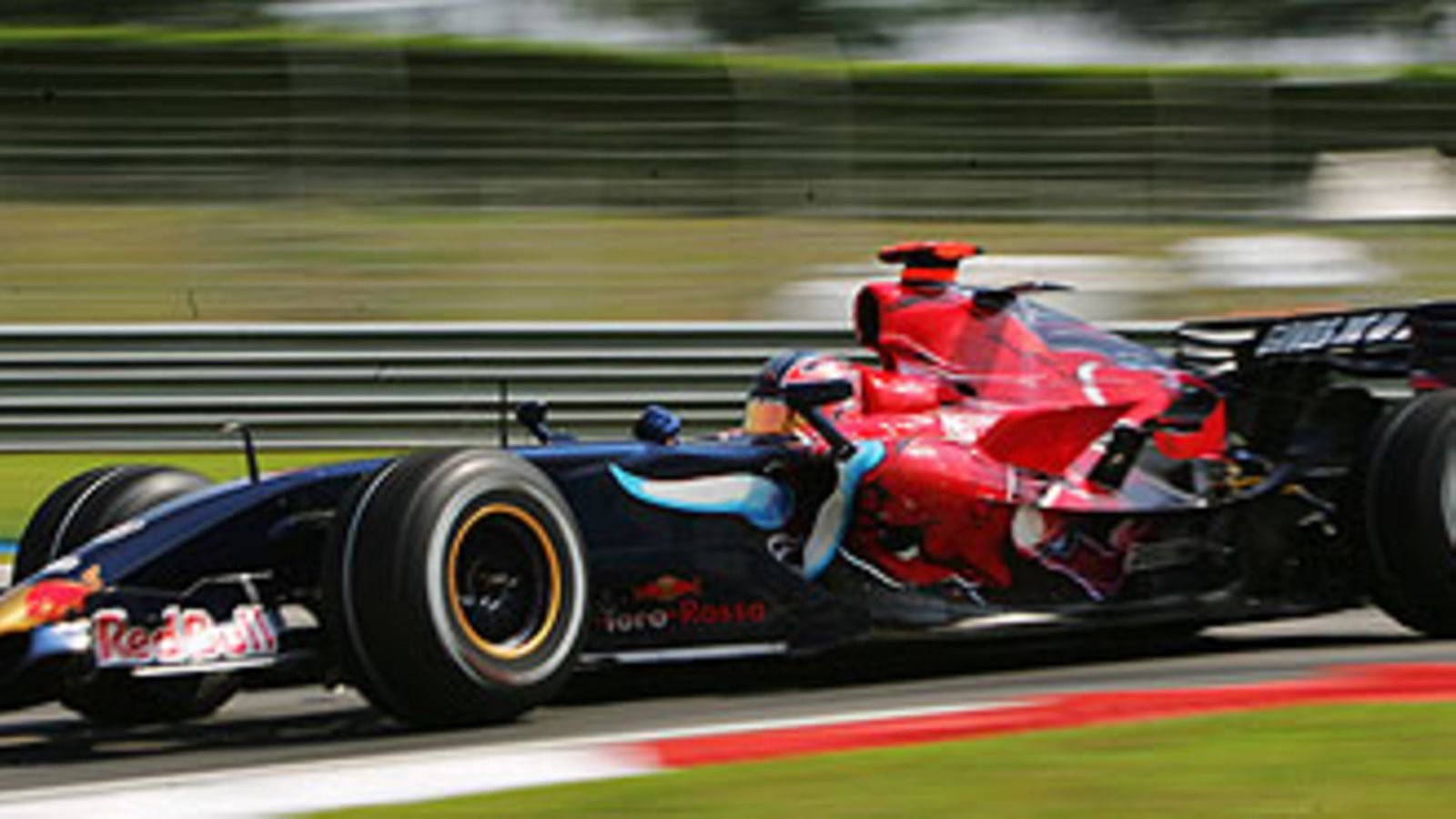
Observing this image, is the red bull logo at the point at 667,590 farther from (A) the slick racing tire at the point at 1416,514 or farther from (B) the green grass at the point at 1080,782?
(A) the slick racing tire at the point at 1416,514

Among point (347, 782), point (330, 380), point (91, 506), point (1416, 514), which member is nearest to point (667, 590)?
point (347, 782)

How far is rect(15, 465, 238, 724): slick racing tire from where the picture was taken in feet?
20.9

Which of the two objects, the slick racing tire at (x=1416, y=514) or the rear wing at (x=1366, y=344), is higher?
the rear wing at (x=1366, y=344)

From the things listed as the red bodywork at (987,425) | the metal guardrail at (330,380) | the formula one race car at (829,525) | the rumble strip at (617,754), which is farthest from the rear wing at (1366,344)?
the metal guardrail at (330,380)

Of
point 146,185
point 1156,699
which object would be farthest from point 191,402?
point 1156,699

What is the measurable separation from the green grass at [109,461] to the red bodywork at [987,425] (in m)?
5.72

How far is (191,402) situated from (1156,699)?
8.41 metres

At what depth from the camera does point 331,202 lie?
51.8 feet

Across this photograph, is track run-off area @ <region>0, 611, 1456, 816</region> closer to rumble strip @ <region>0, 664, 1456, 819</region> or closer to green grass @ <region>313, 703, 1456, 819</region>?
rumble strip @ <region>0, 664, 1456, 819</region>

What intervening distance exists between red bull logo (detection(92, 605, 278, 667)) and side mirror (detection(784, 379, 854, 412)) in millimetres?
1736

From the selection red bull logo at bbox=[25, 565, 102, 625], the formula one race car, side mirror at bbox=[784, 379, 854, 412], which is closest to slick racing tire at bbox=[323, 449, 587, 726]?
the formula one race car

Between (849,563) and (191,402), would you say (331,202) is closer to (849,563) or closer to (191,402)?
(191,402)

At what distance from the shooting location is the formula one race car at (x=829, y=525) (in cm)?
571

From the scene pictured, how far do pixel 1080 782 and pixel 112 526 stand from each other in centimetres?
318
